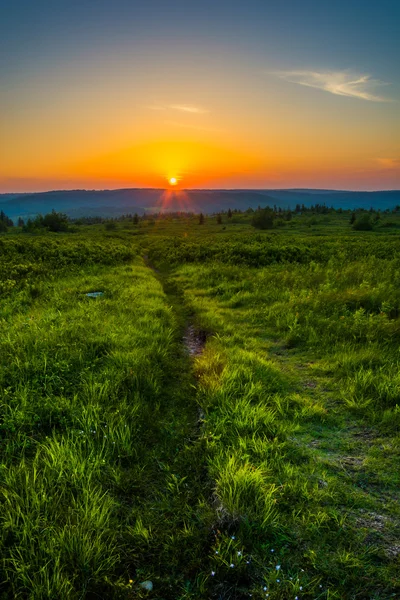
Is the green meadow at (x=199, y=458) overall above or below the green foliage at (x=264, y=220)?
below

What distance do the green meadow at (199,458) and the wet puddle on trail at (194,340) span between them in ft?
0.25

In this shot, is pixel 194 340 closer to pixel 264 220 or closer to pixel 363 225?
pixel 363 225

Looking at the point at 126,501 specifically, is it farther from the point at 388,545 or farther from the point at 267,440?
the point at 388,545

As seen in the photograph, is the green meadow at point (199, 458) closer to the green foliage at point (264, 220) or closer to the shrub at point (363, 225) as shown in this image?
the shrub at point (363, 225)

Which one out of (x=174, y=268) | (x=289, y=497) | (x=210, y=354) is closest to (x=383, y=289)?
(x=210, y=354)

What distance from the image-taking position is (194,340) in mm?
8953

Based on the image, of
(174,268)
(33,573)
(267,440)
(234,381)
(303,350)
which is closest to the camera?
(33,573)

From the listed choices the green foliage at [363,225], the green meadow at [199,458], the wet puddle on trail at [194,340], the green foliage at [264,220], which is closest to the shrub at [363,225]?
the green foliage at [363,225]

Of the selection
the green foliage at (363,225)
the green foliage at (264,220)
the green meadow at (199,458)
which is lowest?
the green meadow at (199,458)

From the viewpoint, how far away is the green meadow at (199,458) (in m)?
2.76

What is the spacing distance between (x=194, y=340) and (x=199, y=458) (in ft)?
15.9

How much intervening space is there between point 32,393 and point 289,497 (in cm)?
415

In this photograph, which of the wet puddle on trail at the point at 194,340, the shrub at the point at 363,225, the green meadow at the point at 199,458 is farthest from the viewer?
the shrub at the point at 363,225

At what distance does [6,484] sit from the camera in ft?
11.6
